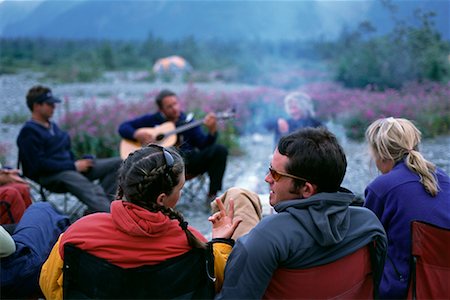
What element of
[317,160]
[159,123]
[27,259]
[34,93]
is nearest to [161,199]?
[317,160]

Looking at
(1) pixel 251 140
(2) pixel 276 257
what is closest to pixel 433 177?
(2) pixel 276 257

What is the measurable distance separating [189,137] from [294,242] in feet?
12.9

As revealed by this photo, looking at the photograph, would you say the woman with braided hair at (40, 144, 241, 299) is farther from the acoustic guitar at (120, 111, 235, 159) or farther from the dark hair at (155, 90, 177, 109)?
the dark hair at (155, 90, 177, 109)

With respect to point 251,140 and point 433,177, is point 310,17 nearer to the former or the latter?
point 251,140

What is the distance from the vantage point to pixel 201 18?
1817 cm

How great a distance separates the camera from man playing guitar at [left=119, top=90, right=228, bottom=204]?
5234mm

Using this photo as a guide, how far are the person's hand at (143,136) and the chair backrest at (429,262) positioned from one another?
3.53 m

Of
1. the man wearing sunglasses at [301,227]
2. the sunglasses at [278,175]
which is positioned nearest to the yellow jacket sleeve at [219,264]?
the man wearing sunglasses at [301,227]

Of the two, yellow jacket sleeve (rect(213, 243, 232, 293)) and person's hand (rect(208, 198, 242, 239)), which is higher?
person's hand (rect(208, 198, 242, 239))

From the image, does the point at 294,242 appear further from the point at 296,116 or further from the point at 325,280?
the point at 296,116

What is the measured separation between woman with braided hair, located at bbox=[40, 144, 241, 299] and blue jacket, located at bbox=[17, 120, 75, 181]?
2.76m

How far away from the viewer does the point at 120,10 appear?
17.8m

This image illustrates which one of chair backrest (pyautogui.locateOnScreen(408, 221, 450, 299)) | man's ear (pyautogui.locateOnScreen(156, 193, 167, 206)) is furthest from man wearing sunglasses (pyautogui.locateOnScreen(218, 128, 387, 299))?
chair backrest (pyautogui.locateOnScreen(408, 221, 450, 299))

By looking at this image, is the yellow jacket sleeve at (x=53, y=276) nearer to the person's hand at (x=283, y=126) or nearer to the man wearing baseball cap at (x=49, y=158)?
the man wearing baseball cap at (x=49, y=158)
